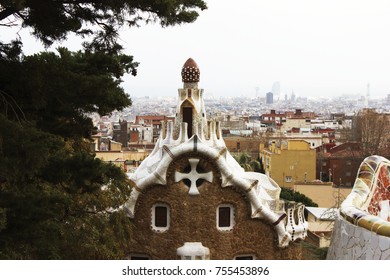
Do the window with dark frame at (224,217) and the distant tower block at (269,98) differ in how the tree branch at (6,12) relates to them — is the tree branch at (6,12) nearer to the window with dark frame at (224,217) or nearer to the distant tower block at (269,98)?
the window with dark frame at (224,217)

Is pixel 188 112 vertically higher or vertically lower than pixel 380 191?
higher

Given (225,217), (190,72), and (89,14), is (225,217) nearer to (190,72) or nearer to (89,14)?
(190,72)

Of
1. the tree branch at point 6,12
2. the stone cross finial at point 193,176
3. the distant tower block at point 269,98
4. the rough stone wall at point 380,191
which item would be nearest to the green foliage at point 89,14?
the tree branch at point 6,12

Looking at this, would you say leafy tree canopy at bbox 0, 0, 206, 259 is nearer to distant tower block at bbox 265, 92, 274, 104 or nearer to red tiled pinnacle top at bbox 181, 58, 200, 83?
red tiled pinnacle top at bbox 181, 58, 200, 83

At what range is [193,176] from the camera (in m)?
13.1

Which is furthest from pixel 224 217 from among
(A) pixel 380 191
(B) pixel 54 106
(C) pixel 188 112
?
(A) pixel 380 191

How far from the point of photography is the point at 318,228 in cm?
1980

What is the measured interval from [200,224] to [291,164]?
1971 cm

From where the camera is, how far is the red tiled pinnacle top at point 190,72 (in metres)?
14.4

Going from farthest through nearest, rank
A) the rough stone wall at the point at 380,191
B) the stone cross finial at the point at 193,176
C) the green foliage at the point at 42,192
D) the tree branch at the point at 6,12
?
the stone cross finial at the point at 193,176
the tree branch at the point at 6,12
the green foliage at the point at 42,192
the rough stone wall at the point at 380,191

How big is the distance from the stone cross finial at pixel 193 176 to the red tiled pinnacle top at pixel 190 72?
83.2 inches

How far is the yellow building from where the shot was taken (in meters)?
32.1

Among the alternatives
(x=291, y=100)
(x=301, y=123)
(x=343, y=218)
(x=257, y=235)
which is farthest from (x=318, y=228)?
(x=291, y=100)
